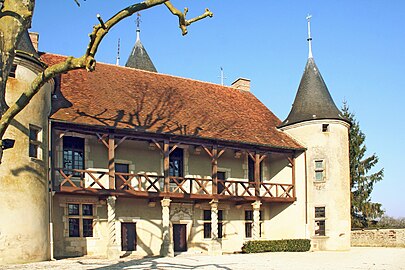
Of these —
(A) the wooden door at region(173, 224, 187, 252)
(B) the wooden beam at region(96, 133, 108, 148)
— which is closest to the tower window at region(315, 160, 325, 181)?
(A) the wooden door at region(173, 224, 187, 252)

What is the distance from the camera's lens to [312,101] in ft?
68.5

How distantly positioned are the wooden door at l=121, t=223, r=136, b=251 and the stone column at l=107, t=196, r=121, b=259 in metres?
1.27

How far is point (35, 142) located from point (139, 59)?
12993mm

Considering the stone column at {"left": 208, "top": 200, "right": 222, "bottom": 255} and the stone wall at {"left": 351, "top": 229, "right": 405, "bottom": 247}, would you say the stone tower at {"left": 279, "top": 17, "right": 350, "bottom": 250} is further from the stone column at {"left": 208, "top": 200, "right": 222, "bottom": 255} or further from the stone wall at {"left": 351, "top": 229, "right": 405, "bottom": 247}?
the stone column at {"left": 208, "top": 200, "right": 222, "bottom": 255}

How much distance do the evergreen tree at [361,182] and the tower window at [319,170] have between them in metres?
10.4

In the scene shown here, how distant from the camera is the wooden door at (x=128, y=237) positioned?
17.3 metres

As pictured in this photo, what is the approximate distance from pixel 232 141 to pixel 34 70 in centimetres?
756

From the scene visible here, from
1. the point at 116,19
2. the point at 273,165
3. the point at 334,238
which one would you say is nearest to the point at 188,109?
the point at 273,165

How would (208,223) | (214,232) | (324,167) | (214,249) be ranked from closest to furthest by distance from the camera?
(214,249) → (214,232) → (208,223) → (324,167)

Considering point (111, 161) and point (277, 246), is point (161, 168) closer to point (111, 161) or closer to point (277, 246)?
point (111, 161)

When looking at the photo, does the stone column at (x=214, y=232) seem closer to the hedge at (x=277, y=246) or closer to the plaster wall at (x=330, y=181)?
the hedge at (x=277, y=246)

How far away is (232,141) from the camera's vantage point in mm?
18234

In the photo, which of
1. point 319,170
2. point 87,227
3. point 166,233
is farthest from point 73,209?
point 319,170

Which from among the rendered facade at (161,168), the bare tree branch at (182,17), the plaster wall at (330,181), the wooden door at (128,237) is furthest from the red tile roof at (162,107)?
the bare tree branch at (182,17)
